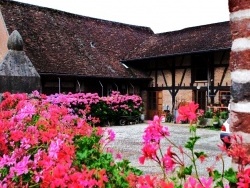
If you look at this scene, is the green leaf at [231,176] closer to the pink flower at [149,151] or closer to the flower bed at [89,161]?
the flower bed at [89,161]

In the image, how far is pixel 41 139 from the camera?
2.46 metres

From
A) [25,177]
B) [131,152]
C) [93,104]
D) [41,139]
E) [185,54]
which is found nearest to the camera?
[25,177]

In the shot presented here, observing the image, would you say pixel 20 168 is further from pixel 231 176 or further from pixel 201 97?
pixel 201 97

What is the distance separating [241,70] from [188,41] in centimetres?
2255

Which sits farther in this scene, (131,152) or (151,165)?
(131,152)

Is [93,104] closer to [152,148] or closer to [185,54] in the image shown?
[185,54]

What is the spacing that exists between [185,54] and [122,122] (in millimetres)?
5613

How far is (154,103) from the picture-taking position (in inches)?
948

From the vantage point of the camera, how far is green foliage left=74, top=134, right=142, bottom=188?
7.69 ft

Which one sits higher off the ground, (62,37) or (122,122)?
(62,37)

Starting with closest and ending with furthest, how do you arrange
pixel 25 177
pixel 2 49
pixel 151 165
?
1. pixel 25 177
2. pixel 151 165
3. pixel 2 49

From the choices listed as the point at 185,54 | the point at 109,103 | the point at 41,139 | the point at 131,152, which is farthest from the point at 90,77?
the point at 41,139

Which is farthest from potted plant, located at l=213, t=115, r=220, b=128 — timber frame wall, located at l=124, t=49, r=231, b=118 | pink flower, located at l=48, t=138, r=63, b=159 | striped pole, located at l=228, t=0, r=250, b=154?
striped pole, located at l=228, t=0, r=250, b=154

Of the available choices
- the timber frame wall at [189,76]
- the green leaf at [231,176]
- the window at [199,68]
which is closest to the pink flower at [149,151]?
the green leaf at [231,176]
